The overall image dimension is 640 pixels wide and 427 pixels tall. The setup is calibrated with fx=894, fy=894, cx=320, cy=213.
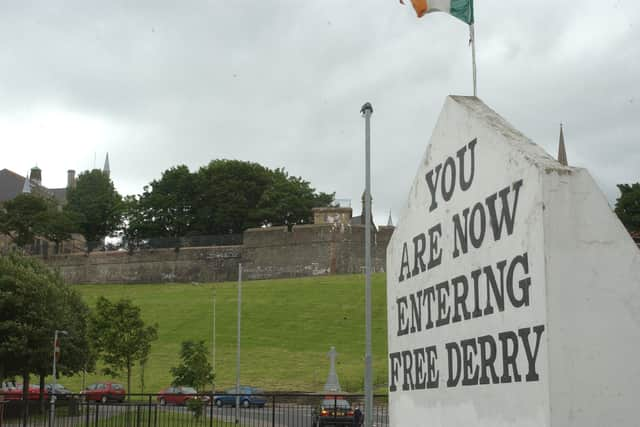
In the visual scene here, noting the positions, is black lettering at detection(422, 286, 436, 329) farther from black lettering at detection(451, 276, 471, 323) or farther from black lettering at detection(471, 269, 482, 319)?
black lettering at detection(471, 269, 482, 319)

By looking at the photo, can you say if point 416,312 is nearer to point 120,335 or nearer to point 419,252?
point 419,252

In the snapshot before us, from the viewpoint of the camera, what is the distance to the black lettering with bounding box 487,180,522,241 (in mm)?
6293

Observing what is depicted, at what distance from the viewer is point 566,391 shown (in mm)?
5574

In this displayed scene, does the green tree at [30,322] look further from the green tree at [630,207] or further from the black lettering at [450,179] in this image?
the green tree at [630,207]

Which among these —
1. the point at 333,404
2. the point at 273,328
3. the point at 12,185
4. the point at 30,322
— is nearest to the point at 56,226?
the point at 12,185

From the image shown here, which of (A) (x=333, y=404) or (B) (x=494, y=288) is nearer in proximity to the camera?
(B) (x=494, y=288)

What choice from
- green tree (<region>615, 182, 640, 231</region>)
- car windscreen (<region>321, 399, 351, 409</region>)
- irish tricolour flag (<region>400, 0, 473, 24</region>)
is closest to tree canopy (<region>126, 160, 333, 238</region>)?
green tree (<region>615, 182, 640, 231</region>)

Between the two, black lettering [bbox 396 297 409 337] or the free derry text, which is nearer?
the free derry text

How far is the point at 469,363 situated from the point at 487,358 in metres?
0.34

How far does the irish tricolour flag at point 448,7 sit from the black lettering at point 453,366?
334 centimetres

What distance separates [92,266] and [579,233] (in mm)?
101027

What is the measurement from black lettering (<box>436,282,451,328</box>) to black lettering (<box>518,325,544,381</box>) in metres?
1.40

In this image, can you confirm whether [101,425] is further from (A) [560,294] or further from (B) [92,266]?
(B) [92,266]

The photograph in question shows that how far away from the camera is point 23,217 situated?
10144 centimetres
